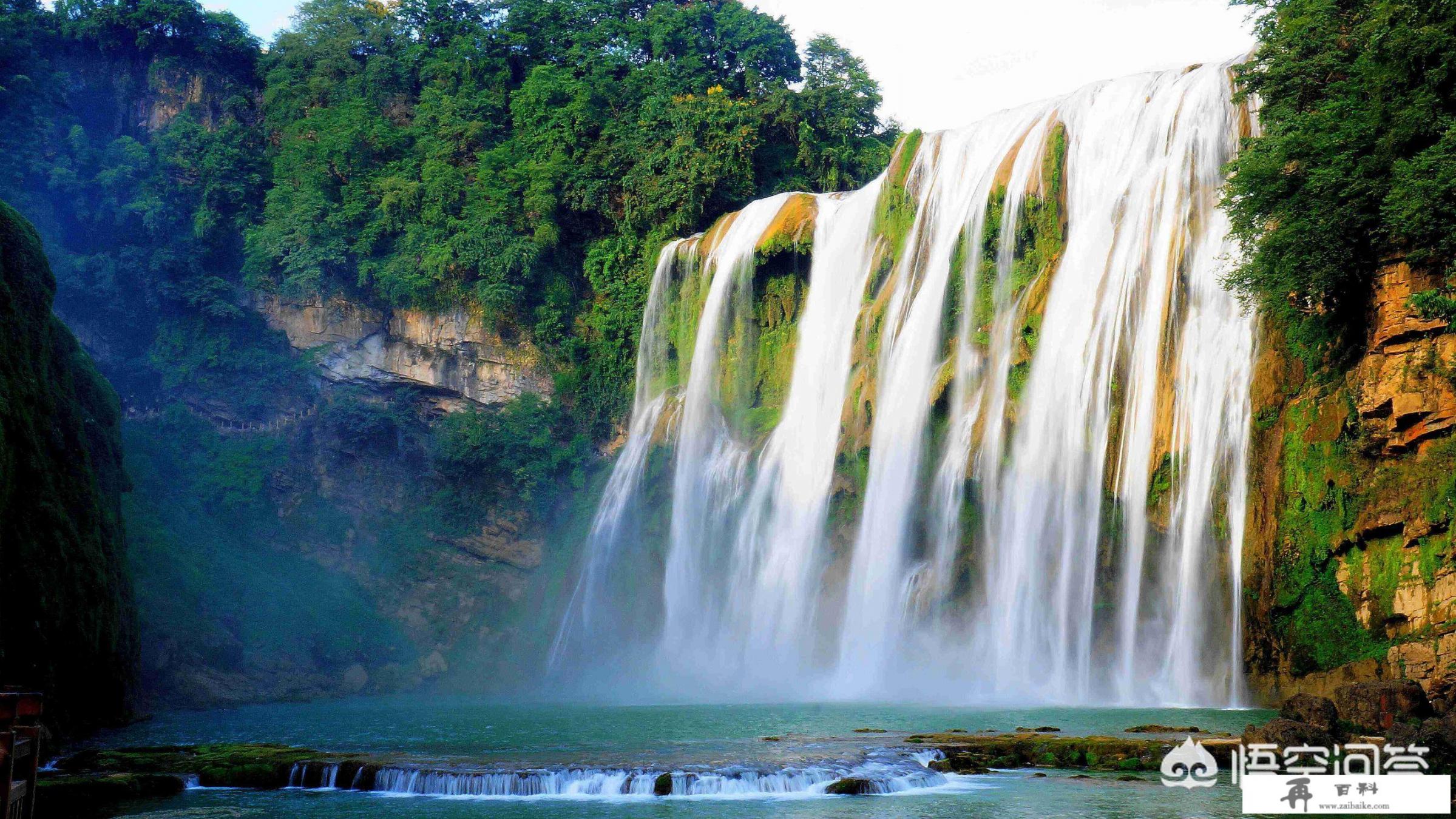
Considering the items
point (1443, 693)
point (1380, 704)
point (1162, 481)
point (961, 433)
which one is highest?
point (961, 433)

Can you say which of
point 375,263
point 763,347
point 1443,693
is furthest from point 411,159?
point 1443,693

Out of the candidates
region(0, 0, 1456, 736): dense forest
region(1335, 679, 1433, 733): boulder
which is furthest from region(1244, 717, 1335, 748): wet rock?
region(0, 0, 1456, 736): dense forest

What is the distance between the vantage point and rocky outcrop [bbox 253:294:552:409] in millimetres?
38594

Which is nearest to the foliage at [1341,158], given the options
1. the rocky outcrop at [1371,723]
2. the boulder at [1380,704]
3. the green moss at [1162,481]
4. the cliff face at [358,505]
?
the green moss at [1162,481]

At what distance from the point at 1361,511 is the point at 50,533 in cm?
2069

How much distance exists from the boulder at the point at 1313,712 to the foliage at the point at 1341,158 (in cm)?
734

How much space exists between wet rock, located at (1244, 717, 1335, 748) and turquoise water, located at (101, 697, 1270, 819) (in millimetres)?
700

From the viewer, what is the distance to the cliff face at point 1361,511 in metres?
18.0

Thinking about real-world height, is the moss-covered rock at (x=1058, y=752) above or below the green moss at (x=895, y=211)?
below

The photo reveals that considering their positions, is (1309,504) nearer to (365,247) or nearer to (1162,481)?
(1162,481)

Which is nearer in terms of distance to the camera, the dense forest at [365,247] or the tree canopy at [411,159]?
the dense forest at [365,247]

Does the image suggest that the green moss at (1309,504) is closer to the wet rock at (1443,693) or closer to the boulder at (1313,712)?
the wet rock at (1443,693)

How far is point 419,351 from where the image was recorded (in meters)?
38.7

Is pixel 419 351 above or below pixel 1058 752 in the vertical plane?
above
